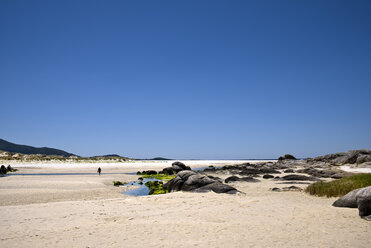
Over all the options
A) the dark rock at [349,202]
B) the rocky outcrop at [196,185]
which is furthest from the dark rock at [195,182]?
the dark rock at [349,202]

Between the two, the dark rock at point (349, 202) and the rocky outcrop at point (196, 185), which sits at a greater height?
the dark rock at point (349, 202)

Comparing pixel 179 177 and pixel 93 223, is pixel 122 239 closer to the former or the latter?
pixel 93 223

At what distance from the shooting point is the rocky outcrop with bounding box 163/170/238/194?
19.4m

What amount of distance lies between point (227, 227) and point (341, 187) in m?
11.1

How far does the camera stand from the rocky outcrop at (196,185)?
764 inches

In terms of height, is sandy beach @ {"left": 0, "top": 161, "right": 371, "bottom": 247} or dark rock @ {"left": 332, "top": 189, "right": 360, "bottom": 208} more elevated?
dark rock @ {"left": 332, "top": 189, "right": 360, "bottom": 208}

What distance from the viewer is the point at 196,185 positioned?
21.0m

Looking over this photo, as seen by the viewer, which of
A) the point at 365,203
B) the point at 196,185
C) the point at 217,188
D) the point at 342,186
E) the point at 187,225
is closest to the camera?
the point at 187,225

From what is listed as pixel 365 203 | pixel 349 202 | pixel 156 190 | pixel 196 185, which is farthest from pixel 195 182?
pixel 365 203

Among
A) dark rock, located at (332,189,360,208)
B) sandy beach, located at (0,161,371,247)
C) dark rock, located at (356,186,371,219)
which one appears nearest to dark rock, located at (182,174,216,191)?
sandy beach, located at (0,161,371,247)

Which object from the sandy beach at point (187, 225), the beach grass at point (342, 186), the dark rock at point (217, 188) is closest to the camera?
the sandy beach at point (187, 225)

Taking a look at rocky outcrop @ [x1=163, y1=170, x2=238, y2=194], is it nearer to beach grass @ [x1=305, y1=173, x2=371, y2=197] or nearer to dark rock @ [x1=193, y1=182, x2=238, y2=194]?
dark rock @ [x1=193, y1=182, x2=238, y2=194]

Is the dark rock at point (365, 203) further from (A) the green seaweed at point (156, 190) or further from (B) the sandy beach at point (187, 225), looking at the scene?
(A) the green seaweed at point (156, 190)

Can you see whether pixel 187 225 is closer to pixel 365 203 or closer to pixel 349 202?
pixel 365 203
